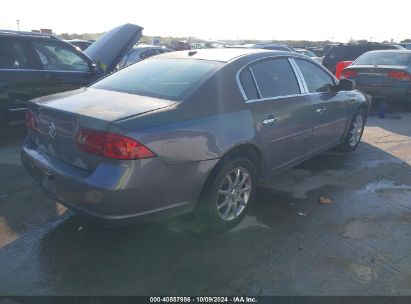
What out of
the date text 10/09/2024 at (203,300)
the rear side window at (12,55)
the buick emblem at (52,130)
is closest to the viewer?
the date text 10/09/2024 at (203,300)

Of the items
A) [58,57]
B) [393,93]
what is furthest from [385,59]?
[58,57]

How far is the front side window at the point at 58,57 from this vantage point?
249 inches

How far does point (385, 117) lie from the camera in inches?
354

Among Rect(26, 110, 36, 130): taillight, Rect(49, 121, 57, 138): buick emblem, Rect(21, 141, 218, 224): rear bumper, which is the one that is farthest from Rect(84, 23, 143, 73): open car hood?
Rect(21, 141, 218, 224): rear bumper

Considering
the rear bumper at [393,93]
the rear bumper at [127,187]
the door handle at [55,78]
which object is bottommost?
the rear bumper at [127,187]

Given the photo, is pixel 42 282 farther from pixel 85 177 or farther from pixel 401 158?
pixel 401 158

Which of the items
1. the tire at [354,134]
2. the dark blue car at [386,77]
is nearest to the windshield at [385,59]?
the dark blue car at [386,77]

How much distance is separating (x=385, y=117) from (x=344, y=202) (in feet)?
18.4

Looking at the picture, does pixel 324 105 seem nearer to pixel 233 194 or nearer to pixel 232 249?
pixel 233 194

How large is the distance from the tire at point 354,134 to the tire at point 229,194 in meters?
2.65

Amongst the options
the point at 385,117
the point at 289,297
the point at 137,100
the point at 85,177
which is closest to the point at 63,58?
the point at 137,100

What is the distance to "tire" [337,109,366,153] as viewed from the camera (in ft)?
19.1

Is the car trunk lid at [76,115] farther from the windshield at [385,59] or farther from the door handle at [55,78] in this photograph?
the windshield at [385,59]

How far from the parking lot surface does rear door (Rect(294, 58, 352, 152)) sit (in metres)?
0.70
